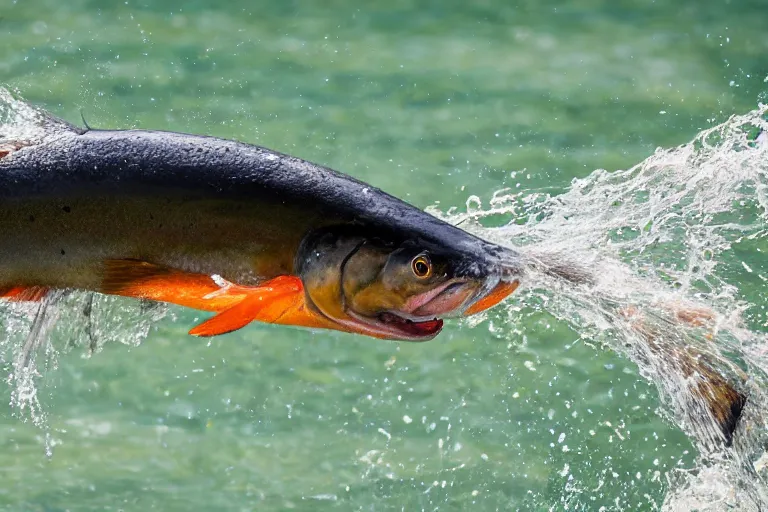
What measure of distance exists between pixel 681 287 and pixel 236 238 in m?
1.00

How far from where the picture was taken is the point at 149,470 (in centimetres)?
300

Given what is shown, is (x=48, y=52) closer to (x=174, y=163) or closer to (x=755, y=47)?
(x=174, y=163)

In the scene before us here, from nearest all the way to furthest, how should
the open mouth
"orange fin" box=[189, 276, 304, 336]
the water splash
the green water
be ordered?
"orange fin" box=[189, 276, 304, 336] → the open mouth → the water splash → the green water

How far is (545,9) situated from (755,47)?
57cm

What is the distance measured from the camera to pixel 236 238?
147cm

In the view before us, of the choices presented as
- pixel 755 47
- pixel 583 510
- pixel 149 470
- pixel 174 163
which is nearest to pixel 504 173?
pixel 755 47

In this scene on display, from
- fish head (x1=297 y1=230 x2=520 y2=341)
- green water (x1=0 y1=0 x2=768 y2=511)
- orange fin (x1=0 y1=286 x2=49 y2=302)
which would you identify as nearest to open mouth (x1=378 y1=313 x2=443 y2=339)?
fish head (x1=297 y1=230 x2=520 y2=341)

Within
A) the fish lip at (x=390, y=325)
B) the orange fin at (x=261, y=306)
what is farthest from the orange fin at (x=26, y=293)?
the fish lip at (x=390, y=325)

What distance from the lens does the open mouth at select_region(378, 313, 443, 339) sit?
147 centimetres

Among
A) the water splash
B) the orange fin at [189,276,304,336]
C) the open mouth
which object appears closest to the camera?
the orange fin at [189,276,304,336]

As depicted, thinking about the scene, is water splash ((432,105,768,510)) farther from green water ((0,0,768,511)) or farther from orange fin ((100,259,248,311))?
orange fin ((100,259,248,311))

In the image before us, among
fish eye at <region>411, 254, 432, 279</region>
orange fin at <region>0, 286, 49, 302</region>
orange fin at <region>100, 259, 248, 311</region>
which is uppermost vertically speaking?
fish eye at <region>411, 254, 432, 279</region>

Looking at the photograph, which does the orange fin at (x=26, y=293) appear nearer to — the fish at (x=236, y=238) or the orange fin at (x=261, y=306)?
the fish at (x=236, y=238)

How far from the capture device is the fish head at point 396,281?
4.70 ft
